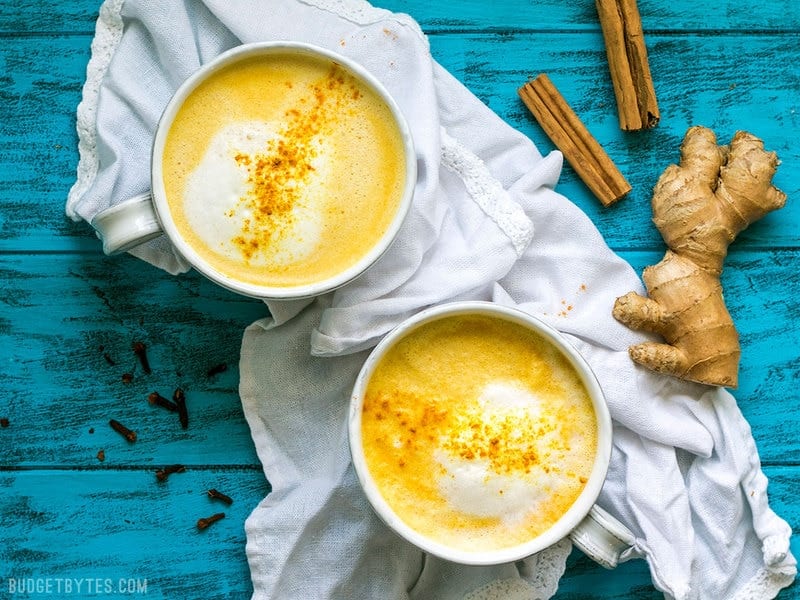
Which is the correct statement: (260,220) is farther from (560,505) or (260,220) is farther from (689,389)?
(689,389)

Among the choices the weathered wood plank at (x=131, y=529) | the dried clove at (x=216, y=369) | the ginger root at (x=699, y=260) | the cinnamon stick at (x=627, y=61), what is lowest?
the weathered wood plank at (x=131, y=529)

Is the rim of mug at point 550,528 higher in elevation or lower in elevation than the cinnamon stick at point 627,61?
lower

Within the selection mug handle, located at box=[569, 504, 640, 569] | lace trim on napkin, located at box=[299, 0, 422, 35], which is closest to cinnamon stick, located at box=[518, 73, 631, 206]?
lace trim on napkin, located at box=[299, 0, 422, 35]

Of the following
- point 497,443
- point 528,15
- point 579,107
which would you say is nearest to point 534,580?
point 497,443

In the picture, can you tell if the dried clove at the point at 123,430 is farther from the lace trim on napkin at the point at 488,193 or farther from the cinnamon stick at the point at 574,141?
the cinnamon stick at the point at 574,141

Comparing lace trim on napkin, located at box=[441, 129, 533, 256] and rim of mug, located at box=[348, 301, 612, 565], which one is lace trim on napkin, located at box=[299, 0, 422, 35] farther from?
rim of mug, located at box=[348, 301, 612, 565]

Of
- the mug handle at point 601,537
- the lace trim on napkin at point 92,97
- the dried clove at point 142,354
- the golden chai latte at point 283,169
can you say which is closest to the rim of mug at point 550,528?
the mug handle at point 601,537
